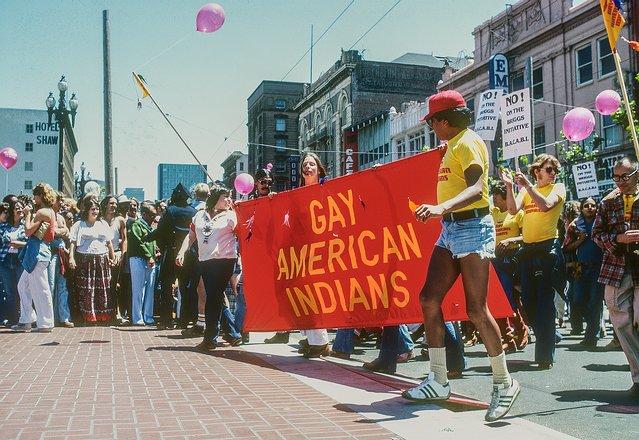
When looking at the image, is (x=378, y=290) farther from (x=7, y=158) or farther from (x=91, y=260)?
(x=7, y=158)

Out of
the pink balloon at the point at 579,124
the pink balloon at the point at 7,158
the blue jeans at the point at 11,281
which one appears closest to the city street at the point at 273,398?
the blue jeans at the point at 11,281

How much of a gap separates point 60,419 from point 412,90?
6166cm

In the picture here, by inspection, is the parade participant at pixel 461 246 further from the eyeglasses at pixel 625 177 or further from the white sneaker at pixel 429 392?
the eyeglasses at pixel 625 177

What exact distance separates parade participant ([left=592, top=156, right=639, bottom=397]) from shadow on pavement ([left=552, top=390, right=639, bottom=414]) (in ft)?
0.48

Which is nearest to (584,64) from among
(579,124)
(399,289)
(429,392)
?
(579,124)

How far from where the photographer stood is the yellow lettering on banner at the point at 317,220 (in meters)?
6.51

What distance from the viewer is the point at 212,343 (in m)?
7.57

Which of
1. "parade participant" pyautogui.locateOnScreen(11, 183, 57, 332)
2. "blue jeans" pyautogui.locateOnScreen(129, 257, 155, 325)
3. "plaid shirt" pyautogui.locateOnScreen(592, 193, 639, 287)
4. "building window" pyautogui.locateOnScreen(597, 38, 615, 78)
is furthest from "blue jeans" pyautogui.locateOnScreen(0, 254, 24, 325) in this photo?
"building window" pyautogui.locateOnScreen(597, 38, 615, 78)

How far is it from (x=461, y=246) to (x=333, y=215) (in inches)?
86.3

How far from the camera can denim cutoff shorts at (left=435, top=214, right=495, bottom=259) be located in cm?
432

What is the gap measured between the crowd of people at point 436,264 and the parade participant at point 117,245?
0.9 inches

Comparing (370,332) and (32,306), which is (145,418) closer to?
(370,332)

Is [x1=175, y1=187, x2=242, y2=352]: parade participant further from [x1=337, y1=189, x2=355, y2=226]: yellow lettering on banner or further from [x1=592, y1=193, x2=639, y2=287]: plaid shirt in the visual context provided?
[x1=592, y1=193, x2=639, y2=287]: plaid shirt

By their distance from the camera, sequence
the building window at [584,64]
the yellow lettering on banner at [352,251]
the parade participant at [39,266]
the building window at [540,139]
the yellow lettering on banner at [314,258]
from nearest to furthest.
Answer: the yellow lettering on banner at [352,251] → the yellow lettering on banner at [314,258] → the parade participant at [39,266] → the building window at [584,64] → the building window at [540,139]
